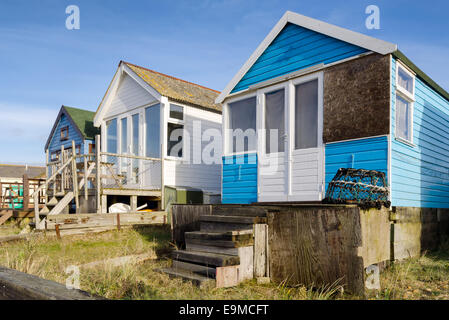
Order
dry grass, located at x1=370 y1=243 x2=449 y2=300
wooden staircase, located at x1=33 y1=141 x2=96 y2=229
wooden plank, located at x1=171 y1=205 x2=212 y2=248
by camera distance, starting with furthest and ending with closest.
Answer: wooden staircase, located at x1=33 y1=141 x2=96 y2=229
wooden plank, located at x1=171 y1=205 x2=212 y2=248
dry grass, located at x1=370 y1=243 x2=449 y2=300

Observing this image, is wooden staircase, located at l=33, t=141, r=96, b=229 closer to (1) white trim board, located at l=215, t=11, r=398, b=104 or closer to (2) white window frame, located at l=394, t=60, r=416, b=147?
(1) white trim board, located at l=215, t=11, r=398, b=104

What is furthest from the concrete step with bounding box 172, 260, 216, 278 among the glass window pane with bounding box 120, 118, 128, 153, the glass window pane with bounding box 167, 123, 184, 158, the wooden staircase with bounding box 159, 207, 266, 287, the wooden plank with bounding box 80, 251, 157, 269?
the glass window pane with bounding box 120, 118, 128, 153

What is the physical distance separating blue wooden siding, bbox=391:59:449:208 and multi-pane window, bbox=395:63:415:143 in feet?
0.62

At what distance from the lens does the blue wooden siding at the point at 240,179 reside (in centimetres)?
872

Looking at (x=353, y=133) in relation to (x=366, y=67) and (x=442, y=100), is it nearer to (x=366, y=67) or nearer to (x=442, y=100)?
(x=366, y=67)

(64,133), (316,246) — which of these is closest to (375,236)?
(316,246)

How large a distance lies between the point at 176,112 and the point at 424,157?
7.88m

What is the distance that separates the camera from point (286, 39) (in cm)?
831

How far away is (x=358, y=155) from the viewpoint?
6734 mm

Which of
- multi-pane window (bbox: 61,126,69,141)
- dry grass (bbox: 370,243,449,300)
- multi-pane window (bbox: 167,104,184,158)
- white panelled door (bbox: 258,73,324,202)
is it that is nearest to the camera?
dry grass (bbox: 370,243,449,300)

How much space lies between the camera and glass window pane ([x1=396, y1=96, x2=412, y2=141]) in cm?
675

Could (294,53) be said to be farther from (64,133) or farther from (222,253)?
(64,133)

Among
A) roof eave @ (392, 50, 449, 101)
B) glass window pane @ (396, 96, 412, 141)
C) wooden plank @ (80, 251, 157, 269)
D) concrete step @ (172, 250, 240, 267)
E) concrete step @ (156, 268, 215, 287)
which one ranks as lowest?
wooden plank @ (80, 251, 157, 269)
